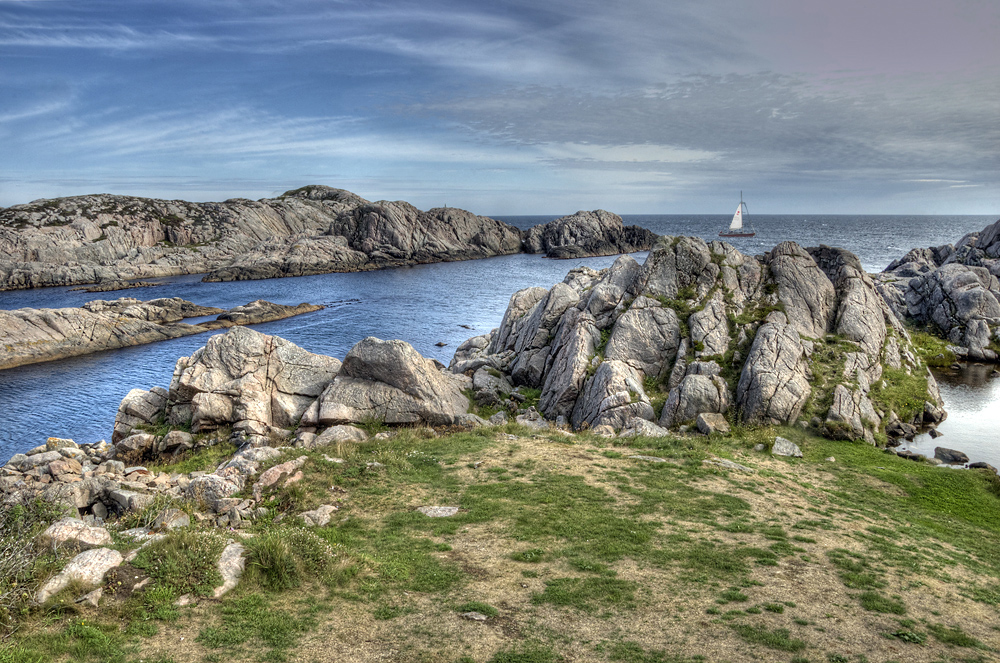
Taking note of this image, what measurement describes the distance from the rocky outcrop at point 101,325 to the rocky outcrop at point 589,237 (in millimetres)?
110570

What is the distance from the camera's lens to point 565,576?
14.5 metres

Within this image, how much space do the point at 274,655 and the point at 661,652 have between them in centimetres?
785

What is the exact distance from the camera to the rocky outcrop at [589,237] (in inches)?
7190

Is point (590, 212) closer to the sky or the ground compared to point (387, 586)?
closer to the sky

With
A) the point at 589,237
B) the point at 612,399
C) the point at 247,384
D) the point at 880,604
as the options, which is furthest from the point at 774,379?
the point at 589,237

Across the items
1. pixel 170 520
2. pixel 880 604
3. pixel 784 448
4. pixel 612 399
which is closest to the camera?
pixel 880 604

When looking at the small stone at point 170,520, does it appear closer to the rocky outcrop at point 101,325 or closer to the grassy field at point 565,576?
the grassy field at point 565,576

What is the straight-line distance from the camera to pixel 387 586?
545 inches

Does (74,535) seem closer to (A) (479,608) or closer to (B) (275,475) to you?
(B) (275,475)

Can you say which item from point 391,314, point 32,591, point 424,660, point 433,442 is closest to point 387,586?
point 424,660

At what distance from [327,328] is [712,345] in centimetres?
5882

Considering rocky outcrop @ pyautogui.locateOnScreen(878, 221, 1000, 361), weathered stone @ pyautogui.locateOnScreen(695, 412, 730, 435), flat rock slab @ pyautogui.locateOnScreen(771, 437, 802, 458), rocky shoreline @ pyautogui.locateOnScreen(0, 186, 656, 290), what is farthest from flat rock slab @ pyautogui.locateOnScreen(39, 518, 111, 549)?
rocky shoreline @ pyautogui.locateOnScreen(0, 186, 656, 290)

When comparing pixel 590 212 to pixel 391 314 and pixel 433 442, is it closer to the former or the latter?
pixel 391 314

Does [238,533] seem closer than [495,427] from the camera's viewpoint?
Yes
